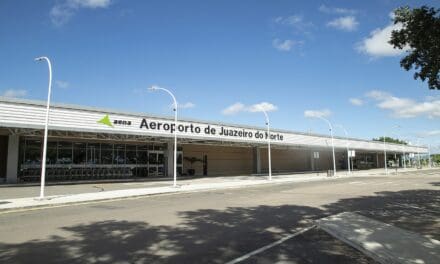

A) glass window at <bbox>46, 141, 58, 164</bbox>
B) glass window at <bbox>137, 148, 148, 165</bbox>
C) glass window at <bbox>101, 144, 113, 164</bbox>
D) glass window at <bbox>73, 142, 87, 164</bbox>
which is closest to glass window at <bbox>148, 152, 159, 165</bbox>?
glass window at <bbox>137, 148, 148, 165</bbox>

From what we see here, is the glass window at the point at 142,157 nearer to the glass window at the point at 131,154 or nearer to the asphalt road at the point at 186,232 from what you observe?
the glass window at the point at 131,154

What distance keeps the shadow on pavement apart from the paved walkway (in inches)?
14.9

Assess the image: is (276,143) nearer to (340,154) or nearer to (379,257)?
(340,154)

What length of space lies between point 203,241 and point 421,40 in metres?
7.62

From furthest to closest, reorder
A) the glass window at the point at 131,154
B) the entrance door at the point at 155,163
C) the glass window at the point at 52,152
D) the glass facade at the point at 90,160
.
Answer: the entrance door at the point at 155,163 < the glass window at the point at 131,154 < the glass window at the point at 52,152 < the glass facade at the point at 90,160

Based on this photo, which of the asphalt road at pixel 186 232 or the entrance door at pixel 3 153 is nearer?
the asphalt road at pixel 186 232

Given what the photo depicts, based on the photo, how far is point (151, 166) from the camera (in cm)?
4206

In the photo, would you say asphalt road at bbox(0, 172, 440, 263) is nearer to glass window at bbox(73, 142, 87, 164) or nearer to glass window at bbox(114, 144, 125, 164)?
glass window at bbox(73, 142, 87, 164)

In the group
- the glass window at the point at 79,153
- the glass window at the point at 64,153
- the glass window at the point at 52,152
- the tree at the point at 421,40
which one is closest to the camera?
the tree at the point at 421,40

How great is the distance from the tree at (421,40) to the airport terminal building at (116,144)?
74.0ft

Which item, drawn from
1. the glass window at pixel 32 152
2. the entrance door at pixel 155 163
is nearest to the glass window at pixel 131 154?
the entrance door at pixel 155 163

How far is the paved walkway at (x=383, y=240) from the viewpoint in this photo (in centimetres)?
773

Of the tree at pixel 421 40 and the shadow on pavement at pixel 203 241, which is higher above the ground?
the tree at pixel 421 40

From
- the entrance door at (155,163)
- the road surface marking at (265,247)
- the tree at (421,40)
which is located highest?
the tree at (421,40)
